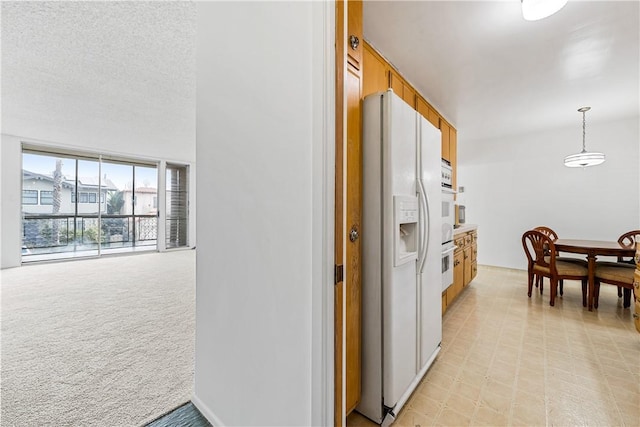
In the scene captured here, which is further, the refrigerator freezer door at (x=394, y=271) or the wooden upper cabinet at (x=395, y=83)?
the wooden upper cabinet at (x=395, y=83)

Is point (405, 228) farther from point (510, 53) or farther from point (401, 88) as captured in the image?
point (510, 53)

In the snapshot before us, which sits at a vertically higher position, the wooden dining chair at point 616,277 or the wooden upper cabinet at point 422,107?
the wooden upper cabinet at point 422,107

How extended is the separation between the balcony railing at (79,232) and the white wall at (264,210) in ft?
20.7

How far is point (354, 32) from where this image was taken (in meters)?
1.27

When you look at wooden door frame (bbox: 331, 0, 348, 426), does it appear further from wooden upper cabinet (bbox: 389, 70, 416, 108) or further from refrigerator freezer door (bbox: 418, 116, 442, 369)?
wooden upper cabinet (bbox: 389, 70, 416, 108)

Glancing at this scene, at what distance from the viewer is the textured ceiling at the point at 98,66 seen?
6.37 ft

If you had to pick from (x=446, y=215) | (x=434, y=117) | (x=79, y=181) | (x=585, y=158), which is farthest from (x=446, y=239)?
(x=79, y=181)

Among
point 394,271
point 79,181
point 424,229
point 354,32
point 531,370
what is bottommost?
point 531,370

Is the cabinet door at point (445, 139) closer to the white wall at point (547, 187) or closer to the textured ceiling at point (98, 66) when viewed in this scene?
the white wall at point (547, 187)

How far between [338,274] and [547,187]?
5596 millimetres

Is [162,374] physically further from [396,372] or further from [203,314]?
[396,372]

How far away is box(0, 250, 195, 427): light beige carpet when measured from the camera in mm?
1500

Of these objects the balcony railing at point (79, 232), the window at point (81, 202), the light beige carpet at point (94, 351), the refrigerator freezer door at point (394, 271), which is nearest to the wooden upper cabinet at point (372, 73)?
the refrigerator freezer door at point (394, 271)

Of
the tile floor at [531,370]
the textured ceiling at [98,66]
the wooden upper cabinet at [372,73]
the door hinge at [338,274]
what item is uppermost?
the textured ceiling at [98,66]
